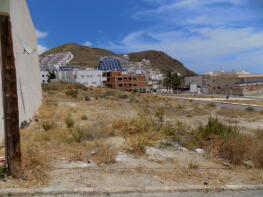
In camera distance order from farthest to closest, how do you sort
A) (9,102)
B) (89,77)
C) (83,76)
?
(89,77), (83,76), (9,102)

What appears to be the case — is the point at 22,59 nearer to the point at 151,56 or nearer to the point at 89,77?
the point at 89,77

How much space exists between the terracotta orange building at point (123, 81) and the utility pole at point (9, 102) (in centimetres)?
6572

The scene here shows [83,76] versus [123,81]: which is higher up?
[83,76]

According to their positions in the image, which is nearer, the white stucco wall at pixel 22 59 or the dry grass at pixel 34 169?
the dry grass at pixel 34 169

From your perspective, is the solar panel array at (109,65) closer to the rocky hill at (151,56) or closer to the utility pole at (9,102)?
the rocky hill at (151,56)

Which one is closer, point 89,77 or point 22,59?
point 22,59

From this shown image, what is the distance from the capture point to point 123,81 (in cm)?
7094

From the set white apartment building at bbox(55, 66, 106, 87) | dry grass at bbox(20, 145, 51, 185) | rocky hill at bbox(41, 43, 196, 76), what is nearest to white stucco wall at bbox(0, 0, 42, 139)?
dry grass at bbox(20, 145, 51, 185)

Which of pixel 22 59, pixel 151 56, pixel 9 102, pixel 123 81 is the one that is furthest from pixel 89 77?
pixel 151 56

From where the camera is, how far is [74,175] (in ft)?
12.5

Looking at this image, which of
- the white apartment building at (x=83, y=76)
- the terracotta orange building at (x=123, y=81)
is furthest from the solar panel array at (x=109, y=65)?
the white apartment building at (x=83, y=76)

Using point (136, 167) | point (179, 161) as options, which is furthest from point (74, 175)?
point (179, 161)

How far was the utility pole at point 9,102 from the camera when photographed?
11.7ft

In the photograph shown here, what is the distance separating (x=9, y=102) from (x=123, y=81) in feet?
222
